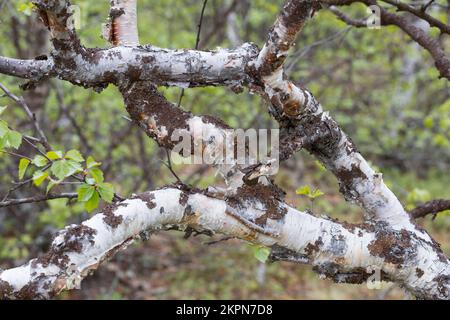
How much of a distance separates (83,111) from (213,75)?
3.75 m

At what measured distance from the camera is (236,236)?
6.10 feet

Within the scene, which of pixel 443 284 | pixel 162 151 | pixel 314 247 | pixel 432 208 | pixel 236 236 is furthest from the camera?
pixel 162 151

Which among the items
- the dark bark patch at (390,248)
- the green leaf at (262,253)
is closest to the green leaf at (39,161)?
the green leaf at (262,253)

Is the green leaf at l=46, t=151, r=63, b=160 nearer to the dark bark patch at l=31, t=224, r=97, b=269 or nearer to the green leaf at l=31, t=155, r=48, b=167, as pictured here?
the green leaf at l=31, t=155, r=48, b=167

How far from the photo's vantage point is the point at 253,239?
1.89 meters

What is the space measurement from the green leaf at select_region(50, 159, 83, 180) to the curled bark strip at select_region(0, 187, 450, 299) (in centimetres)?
17

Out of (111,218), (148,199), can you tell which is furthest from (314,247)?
(111,218)

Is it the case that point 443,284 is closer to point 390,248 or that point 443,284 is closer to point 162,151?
point 390,248

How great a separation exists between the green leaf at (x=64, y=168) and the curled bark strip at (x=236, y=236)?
0.57ft

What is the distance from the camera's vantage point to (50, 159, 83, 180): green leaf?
1663 millimetres

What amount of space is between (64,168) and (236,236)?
2.16 feet

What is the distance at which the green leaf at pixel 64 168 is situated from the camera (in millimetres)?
1663

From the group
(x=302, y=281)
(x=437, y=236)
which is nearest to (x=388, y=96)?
(x=437, y=236)
